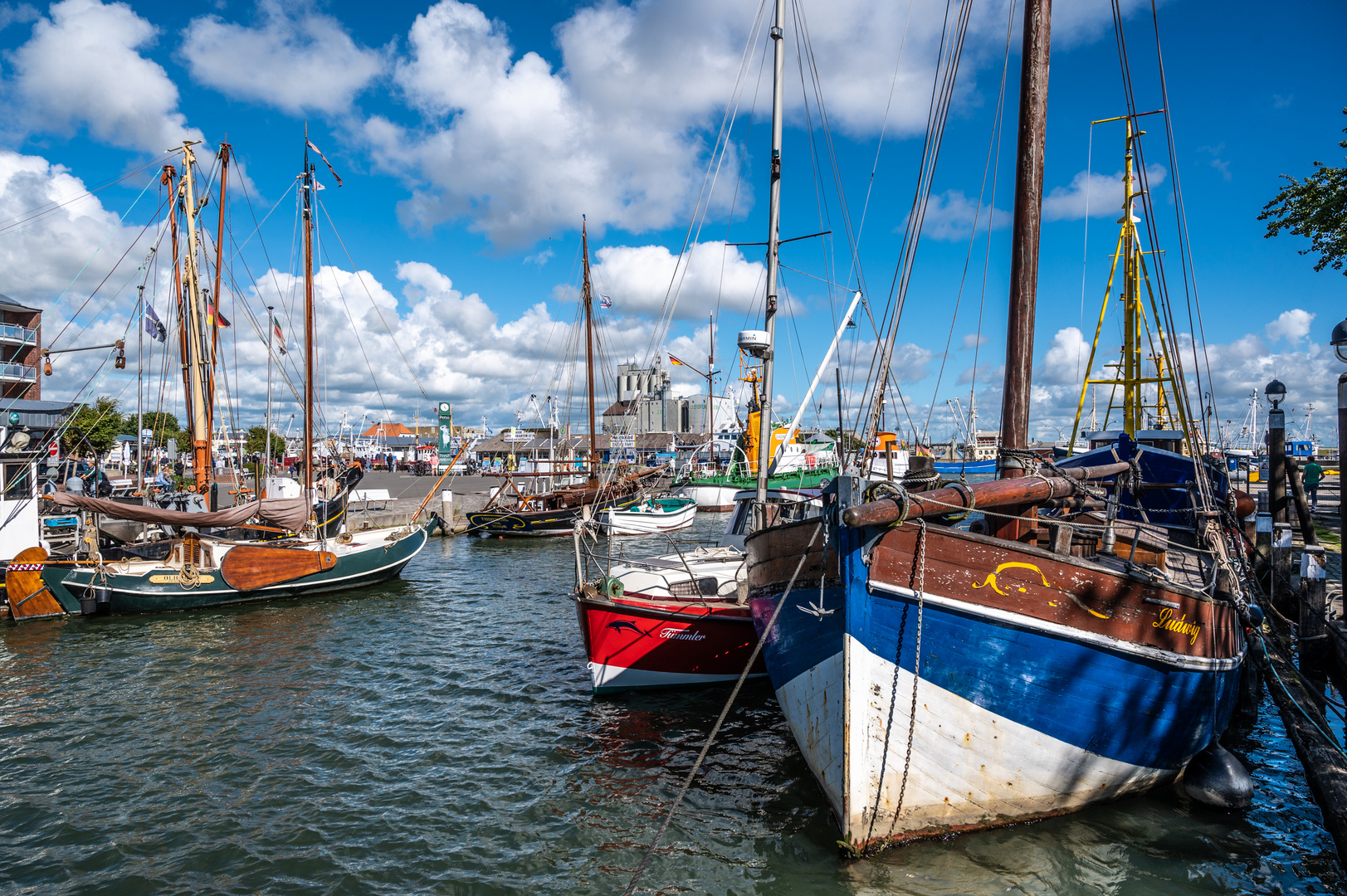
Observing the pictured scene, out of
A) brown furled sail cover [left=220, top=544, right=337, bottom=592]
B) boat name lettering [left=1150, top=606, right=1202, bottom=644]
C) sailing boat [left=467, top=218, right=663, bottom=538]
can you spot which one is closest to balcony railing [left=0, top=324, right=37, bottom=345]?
sailing boat [left=467, top=218, right=663, bottom=538]

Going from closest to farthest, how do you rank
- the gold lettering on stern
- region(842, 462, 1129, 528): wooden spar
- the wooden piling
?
region(842, 462, 1129, 528): wooden spar < the gold lettering on stern < the wooden piling

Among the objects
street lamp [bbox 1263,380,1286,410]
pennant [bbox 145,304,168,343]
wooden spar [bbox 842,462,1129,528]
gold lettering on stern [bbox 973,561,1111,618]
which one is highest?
pennant [bbox 145,304,168,343]

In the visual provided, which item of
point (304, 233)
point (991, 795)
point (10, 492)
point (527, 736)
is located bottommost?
point (527, 736)

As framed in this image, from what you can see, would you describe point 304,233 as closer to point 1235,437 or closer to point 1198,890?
point 1198,890

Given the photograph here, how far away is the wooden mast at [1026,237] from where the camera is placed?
7637 millimetres

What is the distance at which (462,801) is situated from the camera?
8.05 m

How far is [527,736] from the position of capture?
9891mm

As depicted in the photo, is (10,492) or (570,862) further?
(10,492)

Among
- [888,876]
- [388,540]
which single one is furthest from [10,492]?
[888,876]

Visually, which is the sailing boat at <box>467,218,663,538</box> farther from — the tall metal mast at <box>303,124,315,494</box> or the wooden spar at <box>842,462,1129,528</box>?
the wooden spar at <box>842,462,1129,528</box>

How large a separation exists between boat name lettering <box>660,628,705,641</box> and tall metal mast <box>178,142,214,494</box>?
17.0m

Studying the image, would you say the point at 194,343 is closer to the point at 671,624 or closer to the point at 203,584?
the point at 203,584

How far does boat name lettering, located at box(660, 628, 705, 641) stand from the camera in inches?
429

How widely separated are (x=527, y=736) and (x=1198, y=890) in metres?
7.83
